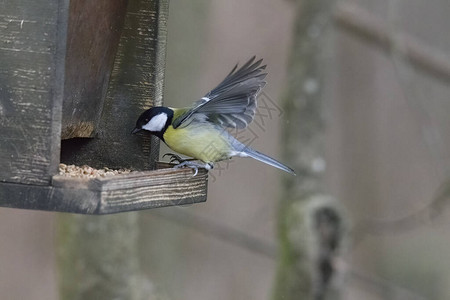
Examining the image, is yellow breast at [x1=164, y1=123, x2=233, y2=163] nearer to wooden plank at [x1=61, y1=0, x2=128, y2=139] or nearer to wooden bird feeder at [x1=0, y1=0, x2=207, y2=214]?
wooden bird feeder at [x1=0, y1=0, x2=207, y2=214]

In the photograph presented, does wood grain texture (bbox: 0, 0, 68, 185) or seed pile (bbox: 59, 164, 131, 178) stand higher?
wood grain texture (bbox: 0, 0, 68, 185)

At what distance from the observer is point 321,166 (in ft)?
14.9

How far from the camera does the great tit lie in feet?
11.2

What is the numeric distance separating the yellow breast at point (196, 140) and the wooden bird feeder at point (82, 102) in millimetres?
128

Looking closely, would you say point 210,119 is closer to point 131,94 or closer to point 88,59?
point 131,94

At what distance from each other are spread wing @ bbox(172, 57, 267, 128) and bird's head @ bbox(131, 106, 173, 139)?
0.15ft

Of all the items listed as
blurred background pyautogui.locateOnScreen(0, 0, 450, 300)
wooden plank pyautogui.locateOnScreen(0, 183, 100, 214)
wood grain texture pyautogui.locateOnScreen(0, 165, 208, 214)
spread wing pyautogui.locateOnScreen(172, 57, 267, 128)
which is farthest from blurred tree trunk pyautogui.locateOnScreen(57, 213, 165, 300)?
wooden plank pyautogui.locateOnScreen(0, 183, 100, 214)

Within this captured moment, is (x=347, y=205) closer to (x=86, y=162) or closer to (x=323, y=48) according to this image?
(x=323, y=48)

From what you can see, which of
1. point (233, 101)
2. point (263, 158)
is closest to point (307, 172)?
point (263, 158)

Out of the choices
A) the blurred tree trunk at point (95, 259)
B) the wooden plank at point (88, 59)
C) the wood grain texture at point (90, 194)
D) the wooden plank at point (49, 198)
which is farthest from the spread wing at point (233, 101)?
the blurred tree trunk at point (95, 259)

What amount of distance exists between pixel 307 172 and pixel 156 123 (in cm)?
124

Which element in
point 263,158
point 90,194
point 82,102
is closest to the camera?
point 90,194

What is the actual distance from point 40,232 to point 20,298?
600 millimetres

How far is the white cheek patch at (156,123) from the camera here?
139 inches
